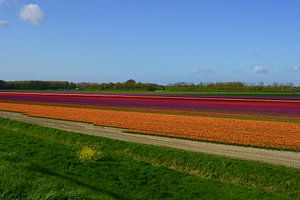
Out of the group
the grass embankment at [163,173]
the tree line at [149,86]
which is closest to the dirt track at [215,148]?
the grass embankment at [163,173]

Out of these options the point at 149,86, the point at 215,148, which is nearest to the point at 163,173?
the point at 215,148

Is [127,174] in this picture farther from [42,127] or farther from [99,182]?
[42,127]

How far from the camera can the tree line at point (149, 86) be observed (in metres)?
128

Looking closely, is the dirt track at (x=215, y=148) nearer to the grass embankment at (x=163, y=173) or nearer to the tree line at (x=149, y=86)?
the grass embankment at (x=163, y=173)

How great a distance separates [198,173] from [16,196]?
44.4 ft

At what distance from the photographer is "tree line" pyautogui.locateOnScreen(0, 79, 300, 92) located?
12838 centimetres

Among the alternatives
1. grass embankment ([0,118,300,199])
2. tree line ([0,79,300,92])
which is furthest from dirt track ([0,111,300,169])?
tree line ([0,79,300,92])

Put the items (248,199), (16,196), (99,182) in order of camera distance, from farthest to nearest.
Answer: (99,182) → (248,199) → (16,196)

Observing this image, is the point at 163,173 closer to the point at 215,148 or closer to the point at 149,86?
the point at 215,148

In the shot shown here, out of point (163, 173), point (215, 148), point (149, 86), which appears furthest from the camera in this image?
point (149, 86)

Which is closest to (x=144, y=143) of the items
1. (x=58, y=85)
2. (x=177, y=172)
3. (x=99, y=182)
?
(x=177, y=172)

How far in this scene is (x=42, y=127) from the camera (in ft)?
113

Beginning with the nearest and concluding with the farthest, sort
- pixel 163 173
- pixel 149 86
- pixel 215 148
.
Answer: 1. pixel 163 173
2. pixel 215 148
3. pixel 149 86

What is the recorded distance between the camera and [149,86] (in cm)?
16612
